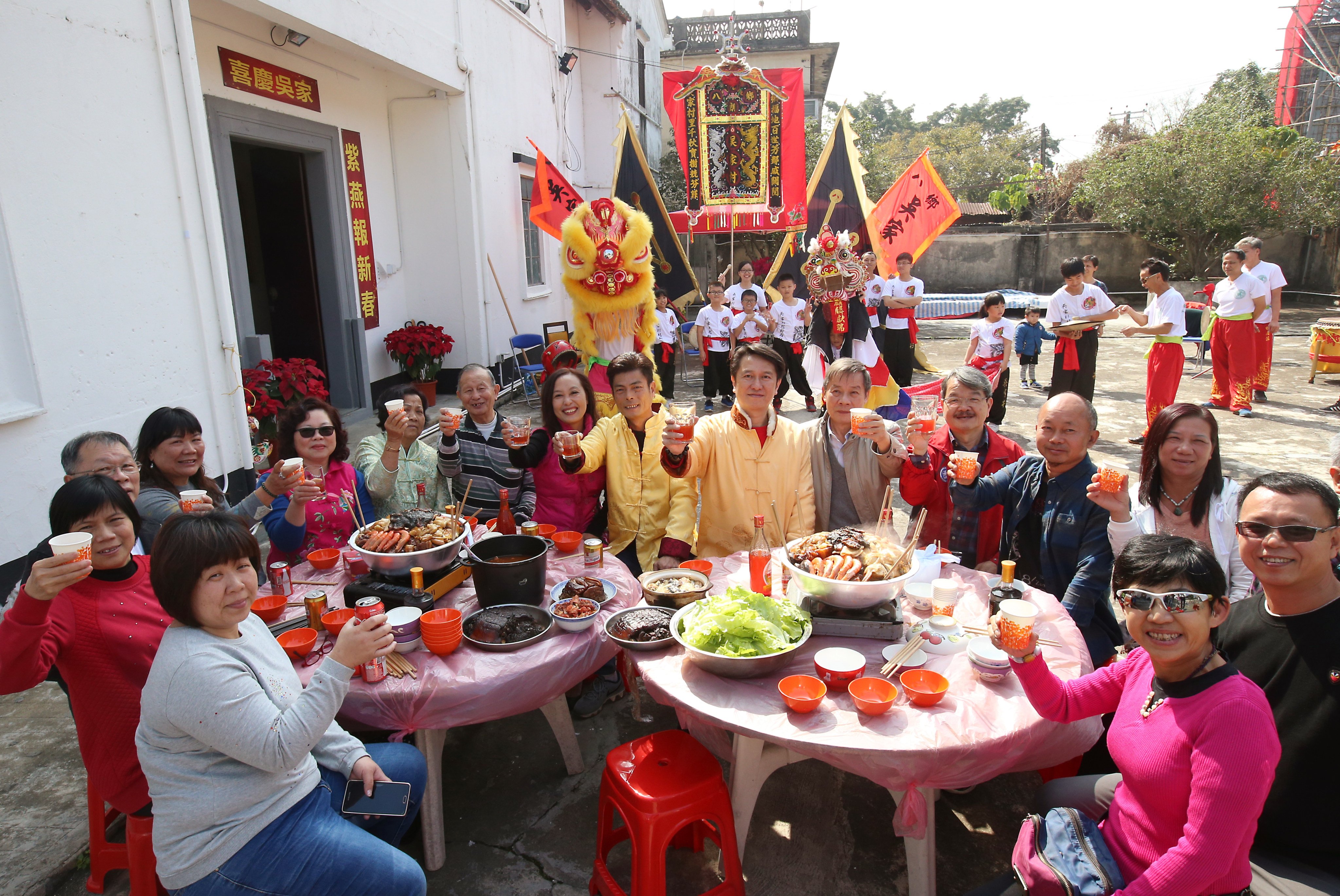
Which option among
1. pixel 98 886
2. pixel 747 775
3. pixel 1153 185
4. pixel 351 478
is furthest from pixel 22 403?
pixel 1153 185

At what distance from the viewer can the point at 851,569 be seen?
7.73 feet

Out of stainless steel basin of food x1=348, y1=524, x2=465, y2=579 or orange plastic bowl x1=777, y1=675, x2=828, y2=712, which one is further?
stainless steel basin of food x1=348, y1=524, x2=465, y2=579

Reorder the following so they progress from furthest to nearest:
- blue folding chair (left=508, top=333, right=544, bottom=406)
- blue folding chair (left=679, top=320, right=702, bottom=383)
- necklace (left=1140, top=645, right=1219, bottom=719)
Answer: blue folding chair (left=679, top=320, right=702, bottom=383)
blue folding chair (left=508, top=333, right=544, bottom=406)
necklace (left=1140, top=645, right=1219, bottom=719)

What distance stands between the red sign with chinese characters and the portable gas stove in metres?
6.85

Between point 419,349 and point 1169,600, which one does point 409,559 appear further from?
point 419,349

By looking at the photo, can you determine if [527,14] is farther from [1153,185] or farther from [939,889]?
[1153,185]

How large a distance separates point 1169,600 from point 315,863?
2197mm

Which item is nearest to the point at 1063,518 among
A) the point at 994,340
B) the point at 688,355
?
the point at 994,340

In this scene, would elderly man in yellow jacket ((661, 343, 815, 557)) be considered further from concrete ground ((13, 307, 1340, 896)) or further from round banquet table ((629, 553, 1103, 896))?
round banquet table ((629, 553, 1103, 896))

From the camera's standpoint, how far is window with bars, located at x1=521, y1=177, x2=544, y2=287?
36.3 ft

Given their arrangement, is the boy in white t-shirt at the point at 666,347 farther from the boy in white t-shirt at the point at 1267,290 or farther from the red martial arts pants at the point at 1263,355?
the red martial arts pants at the point at 1263,355

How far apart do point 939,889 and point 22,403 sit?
5068 millimetres

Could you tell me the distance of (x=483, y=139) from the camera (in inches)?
369

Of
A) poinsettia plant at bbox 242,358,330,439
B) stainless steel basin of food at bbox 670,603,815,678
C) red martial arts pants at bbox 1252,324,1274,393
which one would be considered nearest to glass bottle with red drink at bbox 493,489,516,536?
stainless steel basin of food at bbox 670,603,815,678
